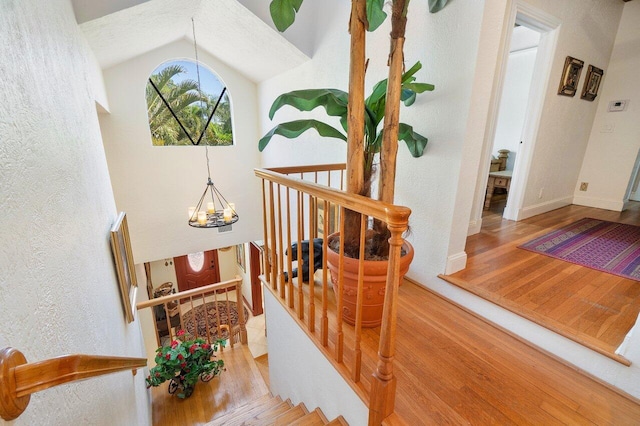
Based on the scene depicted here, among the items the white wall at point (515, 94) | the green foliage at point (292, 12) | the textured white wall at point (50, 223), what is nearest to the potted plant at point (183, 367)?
the textured white wall at point (50, 223)

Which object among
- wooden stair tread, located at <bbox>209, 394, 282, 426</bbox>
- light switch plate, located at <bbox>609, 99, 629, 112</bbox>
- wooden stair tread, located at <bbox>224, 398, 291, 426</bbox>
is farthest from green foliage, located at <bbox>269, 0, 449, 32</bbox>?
light switch plate, located at <bbox>609, 99, 629, 112</bbox>

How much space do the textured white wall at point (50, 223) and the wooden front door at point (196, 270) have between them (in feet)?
20.8

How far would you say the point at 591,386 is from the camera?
4.19 feet

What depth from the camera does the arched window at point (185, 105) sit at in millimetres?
4320

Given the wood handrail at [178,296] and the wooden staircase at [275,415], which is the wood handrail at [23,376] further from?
the wood handrail at [178,296]

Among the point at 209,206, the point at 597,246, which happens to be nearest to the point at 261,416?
the point at 209,206

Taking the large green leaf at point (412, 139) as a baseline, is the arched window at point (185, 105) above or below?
above

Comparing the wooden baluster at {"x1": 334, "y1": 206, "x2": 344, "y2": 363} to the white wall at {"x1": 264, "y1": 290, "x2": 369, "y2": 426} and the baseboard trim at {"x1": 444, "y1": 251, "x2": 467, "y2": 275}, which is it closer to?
the white wall at {"x1": 264, "y1": 290, "x2": 369, "y2": 426}

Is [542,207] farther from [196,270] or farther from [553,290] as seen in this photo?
[196,270]

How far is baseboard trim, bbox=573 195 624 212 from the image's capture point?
3.35 meters

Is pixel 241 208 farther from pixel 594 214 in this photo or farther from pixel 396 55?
pixel 594 214

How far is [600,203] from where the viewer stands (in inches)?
137

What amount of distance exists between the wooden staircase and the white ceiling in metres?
3.46

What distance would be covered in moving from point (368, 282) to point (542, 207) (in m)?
3.03
